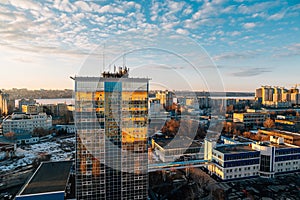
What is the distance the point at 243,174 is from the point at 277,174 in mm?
1002

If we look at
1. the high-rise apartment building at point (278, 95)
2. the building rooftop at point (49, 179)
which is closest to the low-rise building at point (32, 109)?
the building rooftop at point (49, 179)

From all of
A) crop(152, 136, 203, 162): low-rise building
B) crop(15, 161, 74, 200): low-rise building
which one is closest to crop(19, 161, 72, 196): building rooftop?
crop(15, 161, 74, 200): low-rise building

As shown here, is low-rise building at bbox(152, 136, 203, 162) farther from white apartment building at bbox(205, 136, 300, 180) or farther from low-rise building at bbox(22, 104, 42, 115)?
low-rise building at bbox(22, 104, 42, 115)

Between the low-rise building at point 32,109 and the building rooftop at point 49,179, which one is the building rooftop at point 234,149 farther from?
the low-rise building at point 32,109

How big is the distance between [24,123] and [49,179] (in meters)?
7.37

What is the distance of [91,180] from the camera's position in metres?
2.95

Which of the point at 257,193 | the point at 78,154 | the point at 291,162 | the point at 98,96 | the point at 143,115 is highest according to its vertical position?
the point at 98,96

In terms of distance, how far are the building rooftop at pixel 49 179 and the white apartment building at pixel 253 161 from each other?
361 centimetres

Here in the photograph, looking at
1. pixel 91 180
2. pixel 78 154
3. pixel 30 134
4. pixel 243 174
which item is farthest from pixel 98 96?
pixel 30 134

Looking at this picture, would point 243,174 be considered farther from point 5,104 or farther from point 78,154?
point 5,104

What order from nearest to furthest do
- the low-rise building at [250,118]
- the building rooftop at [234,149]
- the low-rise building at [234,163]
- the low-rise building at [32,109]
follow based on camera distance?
A: the low-rise building at [234,163]
the building rooftop at [234,149]
the low-rise building at [250,118]
the low-rise building at [32,109]

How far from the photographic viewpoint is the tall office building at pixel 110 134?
9.32 feet

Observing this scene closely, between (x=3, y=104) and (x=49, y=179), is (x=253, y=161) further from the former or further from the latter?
(x=3, y=104)

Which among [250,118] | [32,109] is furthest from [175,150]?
[32,109]
